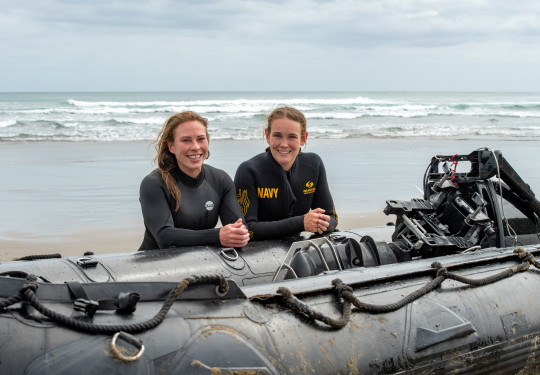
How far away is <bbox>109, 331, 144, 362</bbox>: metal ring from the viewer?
2.07 meters

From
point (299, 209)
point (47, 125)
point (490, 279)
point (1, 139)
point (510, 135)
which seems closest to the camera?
point (490, 279)

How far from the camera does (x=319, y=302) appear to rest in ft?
8.87

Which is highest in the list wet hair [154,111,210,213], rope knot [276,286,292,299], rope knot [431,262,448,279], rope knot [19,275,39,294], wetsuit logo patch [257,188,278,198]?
wet hair [154,111,210,213]

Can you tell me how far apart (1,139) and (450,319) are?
16025 millimetres

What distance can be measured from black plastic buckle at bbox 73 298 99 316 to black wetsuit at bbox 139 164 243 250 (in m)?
1.63

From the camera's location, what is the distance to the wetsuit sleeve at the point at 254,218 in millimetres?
4211

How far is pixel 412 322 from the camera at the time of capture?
2.83 meters

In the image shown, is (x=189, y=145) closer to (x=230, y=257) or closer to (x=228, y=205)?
(x=228, y=205)

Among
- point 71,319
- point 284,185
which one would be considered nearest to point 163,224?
point 284,185

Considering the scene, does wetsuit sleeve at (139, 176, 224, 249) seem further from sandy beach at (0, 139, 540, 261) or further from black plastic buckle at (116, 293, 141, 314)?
A: sandy beach at (0, 139, 540, 261)

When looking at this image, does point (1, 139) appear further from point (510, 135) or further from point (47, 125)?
point (510, 135)

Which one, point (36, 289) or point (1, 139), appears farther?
point (1, 139)

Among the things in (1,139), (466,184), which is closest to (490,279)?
(466,184)

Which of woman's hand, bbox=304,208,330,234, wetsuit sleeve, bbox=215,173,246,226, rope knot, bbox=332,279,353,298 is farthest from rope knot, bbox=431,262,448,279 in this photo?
wetsuit sleeve, bbox=215,173,246,226
